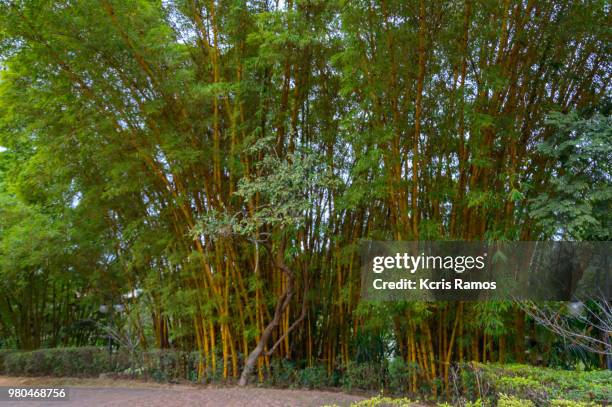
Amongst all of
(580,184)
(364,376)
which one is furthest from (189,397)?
(580,184)

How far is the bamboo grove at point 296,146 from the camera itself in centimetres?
419

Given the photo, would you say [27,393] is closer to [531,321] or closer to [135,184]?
[135,184]

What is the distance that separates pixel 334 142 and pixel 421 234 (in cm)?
172

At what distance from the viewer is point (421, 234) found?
13.9 feet

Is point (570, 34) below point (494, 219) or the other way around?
the other way around

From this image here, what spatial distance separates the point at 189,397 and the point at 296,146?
2774 millimetres

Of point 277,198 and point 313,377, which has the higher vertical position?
point 277,198

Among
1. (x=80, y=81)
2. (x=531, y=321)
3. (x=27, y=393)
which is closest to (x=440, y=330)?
(x=531, y=321)

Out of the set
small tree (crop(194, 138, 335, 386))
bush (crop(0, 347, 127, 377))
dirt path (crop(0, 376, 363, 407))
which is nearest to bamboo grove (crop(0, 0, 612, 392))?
small tree (crop(194, 138, 335, 386))

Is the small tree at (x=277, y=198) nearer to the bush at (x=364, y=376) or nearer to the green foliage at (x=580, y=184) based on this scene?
the bush at (x=364, y=376)

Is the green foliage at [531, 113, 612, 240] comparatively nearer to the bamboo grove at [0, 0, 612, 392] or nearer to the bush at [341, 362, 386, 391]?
the bamboo grove at [0, 0, 612, 392]

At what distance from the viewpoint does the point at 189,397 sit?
15.3 feet

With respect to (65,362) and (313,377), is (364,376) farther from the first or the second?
(65,362)

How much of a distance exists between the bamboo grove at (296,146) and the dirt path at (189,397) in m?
0.50
